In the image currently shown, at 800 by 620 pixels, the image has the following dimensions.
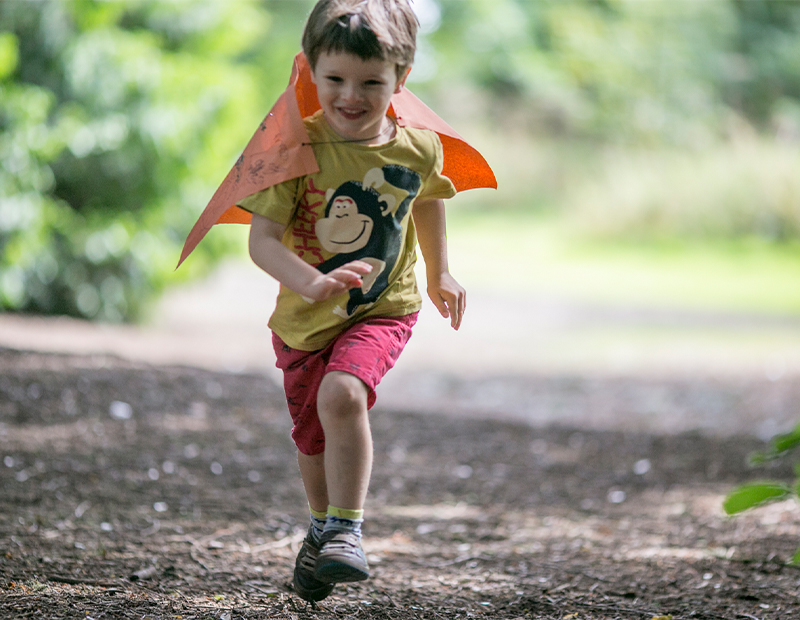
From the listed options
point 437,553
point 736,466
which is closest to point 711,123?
point 736,466

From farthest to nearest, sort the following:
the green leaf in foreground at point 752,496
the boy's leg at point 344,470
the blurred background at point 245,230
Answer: the blurred background at point 245,230
the green leaf in foreground at point 752,496
the boy's leg at point 344,470

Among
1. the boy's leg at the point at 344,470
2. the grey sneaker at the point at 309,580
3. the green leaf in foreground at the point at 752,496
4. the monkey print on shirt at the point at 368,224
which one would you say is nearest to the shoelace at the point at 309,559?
the grey sneaker at the point at 309,580

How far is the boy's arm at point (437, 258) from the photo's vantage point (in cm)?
255

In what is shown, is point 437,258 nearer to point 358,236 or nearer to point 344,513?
point 358,236

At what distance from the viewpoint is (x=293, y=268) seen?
7.18 ft

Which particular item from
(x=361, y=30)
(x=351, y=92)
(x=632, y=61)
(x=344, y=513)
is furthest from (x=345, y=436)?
(x=632, y=61)

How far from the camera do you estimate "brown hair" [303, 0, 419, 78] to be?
215 centimetres

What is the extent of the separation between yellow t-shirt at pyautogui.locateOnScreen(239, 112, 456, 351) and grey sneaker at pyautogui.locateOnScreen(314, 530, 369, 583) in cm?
52

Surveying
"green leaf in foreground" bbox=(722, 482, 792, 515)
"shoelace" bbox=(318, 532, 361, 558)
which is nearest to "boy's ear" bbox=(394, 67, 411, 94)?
"shoelace" bbox=(318, 532, 361, 558)

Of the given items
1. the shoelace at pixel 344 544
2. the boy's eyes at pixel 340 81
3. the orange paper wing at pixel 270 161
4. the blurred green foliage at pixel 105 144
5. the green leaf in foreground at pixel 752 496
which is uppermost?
the blurred green foliage at pixel 105 144

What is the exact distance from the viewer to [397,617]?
8.53 ft

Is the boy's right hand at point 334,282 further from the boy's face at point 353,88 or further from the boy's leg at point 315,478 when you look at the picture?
the boy's leg at point 315,478

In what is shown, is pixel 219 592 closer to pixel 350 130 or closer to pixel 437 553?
pixel 437 553

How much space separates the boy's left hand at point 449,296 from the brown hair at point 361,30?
0.63 m
